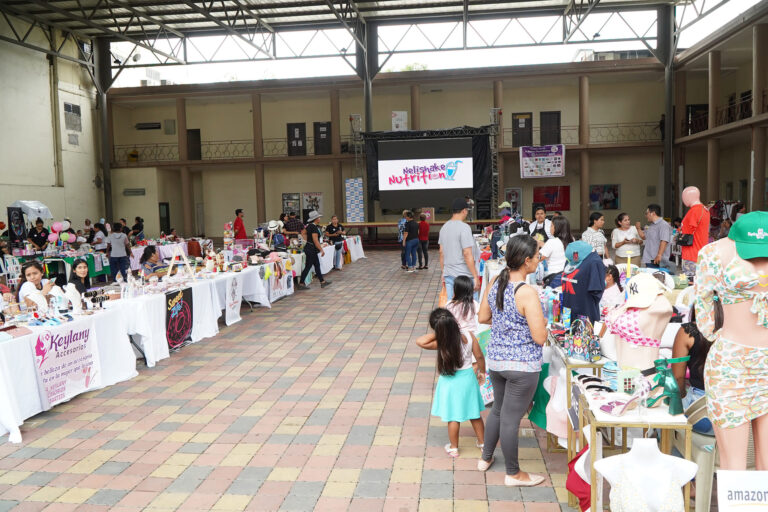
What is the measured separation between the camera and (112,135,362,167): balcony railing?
76.4ft

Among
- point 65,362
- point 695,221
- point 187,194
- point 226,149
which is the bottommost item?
point 65,362

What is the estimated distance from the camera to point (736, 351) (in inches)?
92.7

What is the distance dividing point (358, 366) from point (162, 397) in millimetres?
1836

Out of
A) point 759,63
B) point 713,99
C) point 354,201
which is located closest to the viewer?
point 759,63

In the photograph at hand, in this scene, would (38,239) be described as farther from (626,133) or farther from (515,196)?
(626,133)

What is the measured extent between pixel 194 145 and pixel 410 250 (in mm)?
14325

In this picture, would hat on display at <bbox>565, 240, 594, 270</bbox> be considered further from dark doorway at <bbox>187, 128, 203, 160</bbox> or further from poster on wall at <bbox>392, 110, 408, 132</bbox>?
dark doorway at <bbox>187, 128, 203, 160</bbox>

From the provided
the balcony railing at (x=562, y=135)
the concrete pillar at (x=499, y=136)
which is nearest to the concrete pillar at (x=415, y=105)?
the concrete pillar at (x=499, y=136)

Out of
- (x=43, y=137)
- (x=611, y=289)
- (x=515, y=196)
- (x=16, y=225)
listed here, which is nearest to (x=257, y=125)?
(x=43, y=137)

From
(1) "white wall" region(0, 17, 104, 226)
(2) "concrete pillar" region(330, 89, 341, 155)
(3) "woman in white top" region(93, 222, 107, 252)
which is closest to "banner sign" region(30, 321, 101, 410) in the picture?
(3) "woman in white top" region(93, 222, 107, 252)

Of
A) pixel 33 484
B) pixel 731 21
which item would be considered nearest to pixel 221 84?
pixel 731 21

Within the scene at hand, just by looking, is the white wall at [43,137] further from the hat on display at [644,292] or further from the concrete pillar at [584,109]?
the hat on display at [644,292]

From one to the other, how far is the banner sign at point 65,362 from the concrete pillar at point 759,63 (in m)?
14.7

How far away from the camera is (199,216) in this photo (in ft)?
78.8
